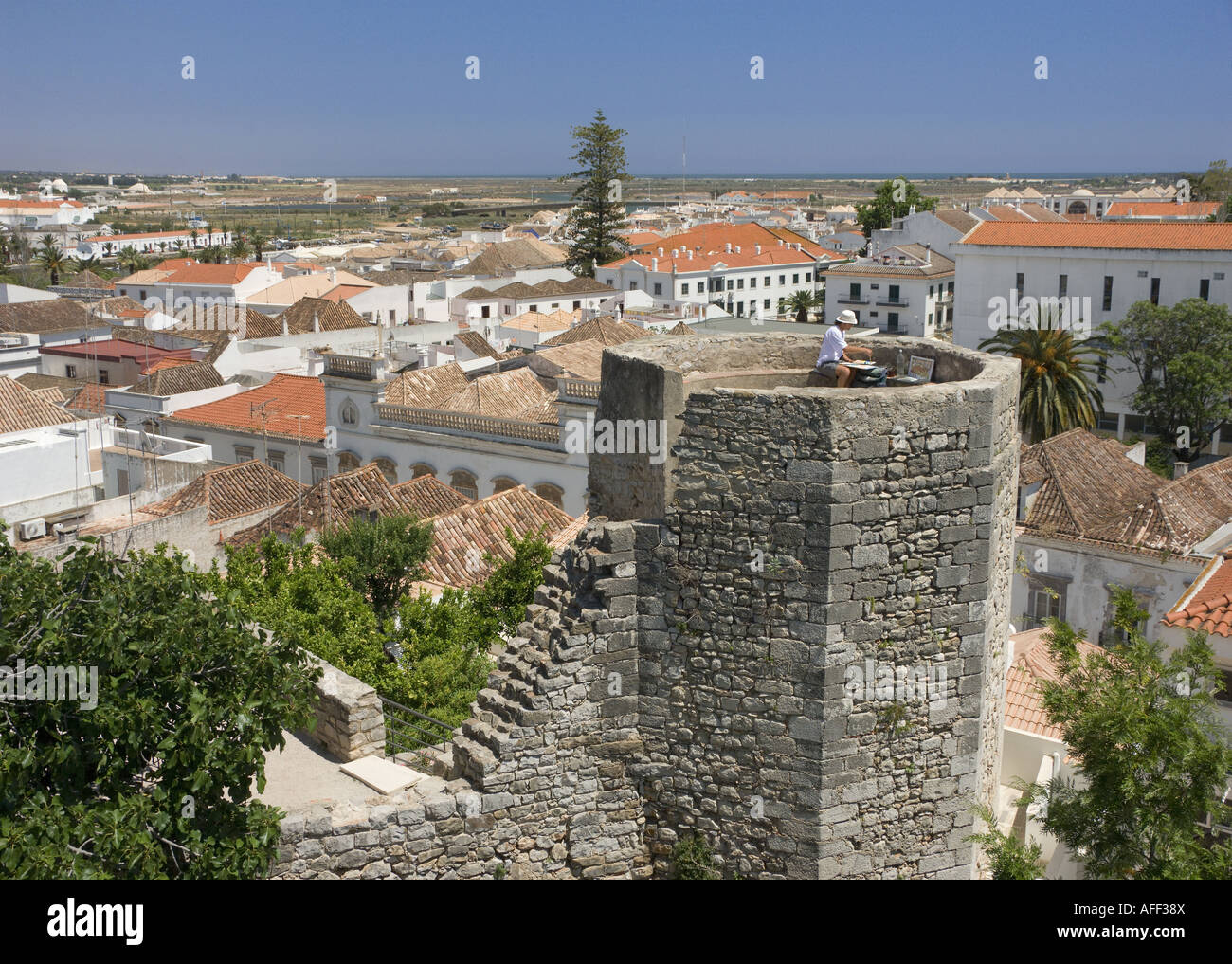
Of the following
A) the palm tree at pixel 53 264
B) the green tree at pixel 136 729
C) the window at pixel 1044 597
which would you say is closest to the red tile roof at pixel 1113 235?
the window at pixel 1044 597

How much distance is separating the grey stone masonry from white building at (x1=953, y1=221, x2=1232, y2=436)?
→ 41.8 m

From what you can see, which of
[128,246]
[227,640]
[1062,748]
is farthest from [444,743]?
[128,246]

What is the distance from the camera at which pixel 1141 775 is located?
7625mm

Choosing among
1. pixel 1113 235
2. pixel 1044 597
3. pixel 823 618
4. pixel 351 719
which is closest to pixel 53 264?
pixel 1113 235

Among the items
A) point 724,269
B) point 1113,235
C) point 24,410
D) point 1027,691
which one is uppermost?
point 1113,235

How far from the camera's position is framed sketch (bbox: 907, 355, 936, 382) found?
9.39 meters

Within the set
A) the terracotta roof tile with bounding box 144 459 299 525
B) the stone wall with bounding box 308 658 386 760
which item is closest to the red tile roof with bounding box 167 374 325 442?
the terracotta roof tile with bounding box 144 459 299 525

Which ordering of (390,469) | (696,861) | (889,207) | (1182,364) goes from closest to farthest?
1. (696,861)
2. (390,469)
3. (1182,364)
4. (889,207)

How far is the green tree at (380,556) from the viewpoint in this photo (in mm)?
17172

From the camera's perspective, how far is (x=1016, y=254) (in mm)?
49750

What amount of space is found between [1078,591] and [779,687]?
1674 centimetres

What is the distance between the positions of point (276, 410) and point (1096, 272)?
3353cm

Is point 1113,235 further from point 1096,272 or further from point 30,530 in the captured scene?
point 30,530

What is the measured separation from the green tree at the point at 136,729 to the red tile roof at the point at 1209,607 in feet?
41.3
